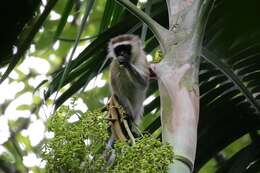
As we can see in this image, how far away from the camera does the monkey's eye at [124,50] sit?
399cm

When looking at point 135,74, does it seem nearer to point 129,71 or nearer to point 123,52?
point 129,71

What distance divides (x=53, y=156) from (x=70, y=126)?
3.8 inches

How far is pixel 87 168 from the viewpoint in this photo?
1.41m

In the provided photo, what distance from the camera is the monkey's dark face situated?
3936mm

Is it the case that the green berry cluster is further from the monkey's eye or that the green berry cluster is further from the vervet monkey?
the monkey's eye

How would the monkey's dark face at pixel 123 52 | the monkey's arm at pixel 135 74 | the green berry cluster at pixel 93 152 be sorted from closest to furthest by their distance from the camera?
the green berry cluster at pixel 93 152
the monkey's arm at pixel 135 74
the monkey's dark face at pixel 123 52

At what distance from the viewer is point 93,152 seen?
1.45 metres

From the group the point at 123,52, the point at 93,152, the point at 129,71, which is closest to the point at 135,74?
the point at 129,71

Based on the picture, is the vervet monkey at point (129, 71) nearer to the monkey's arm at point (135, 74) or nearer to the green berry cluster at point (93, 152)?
the monkey's arm at point (135, 74)

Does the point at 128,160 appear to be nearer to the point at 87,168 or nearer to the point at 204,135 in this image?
the point at 87,168

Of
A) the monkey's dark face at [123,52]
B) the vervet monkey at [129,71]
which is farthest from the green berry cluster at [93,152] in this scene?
the monkey's dark face at [123,52]

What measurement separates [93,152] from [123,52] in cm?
259

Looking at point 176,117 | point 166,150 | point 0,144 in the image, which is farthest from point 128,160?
point 0,144

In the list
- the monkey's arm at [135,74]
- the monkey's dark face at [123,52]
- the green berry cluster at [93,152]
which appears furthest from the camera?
the monkey's dark face at [123,52]
